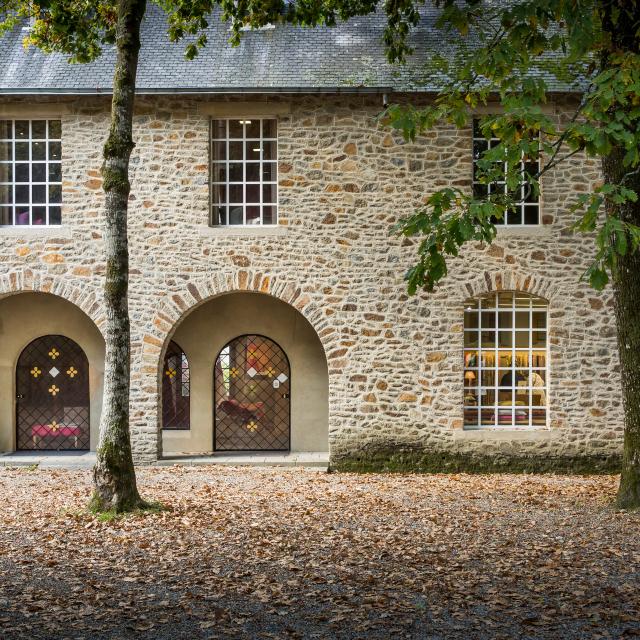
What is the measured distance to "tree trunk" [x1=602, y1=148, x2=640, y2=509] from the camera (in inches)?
355

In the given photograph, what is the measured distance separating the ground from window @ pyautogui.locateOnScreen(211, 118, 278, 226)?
4189 mm

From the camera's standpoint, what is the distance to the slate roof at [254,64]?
1238cm

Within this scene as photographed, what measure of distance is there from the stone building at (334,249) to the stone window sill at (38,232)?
0.02 m

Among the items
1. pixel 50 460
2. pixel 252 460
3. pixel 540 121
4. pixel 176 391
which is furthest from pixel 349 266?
pixel 540 121

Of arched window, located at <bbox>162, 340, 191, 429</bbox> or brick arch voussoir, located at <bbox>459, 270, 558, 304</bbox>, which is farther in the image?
arched window, located at <bbox>162, 340, 191, 429</bbox>

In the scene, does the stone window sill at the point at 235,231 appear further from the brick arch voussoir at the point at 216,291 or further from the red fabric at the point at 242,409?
the red fabric at the point at 242,409

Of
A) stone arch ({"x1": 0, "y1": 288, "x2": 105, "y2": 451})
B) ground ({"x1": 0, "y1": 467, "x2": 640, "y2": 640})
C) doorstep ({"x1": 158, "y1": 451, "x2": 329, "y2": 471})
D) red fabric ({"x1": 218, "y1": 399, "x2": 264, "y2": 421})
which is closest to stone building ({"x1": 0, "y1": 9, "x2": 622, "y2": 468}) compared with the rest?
doorstep ({"x1": 158, "y1": 451, "x2": 329, "y2": 471})

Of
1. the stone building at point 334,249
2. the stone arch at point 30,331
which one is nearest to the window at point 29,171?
the stone building at point 334,249

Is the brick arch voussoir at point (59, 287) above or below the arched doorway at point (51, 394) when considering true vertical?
above

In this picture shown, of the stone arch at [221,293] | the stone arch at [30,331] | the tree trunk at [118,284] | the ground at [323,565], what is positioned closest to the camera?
the ground at [323,565]

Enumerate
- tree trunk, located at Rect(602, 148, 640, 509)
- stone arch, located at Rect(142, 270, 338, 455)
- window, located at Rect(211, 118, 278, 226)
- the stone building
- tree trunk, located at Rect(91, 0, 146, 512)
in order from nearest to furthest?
tree trunk, located at Rect(91, 0, 146, 512)
tree trunk, located at Rect(602, 148, 640, 509)
the stone building
stone arch, located at Rect(142, 270, 338, 455)
window, located at Rect(211, 118, 278, 226)

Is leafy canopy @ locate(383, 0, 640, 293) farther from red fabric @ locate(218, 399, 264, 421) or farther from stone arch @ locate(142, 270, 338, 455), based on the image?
red fabric @ locate(218, 399, 264, 421)

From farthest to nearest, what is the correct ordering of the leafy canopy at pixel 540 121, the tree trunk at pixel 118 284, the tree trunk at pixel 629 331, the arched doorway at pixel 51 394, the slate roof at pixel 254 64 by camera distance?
the arched doorway at pixel 51 394, the slate roof at pixel 254 64, the tree trunk at pixel 629 331, the tree trunk at pixel 118 284, the leafy canopy at pixel 540 121

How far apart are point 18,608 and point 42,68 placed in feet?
30.6
